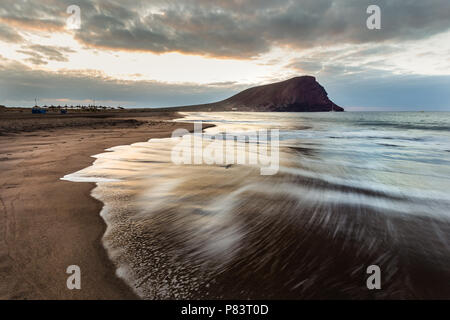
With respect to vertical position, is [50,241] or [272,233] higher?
[50,241]

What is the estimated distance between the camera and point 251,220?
3.65m

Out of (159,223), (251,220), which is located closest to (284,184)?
(251,220)

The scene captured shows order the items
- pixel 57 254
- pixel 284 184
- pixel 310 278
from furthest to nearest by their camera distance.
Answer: pixel 284 184 < pixel 57 254 < pixel 310 278

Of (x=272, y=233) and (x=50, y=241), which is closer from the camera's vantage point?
(x=50, y=241)

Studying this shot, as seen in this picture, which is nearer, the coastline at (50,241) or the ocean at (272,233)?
the coastline at (50,241)

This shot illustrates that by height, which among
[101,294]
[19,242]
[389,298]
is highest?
[19,242]

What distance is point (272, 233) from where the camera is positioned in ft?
10.6

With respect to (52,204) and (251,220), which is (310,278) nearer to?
(251,220)

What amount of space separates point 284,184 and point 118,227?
3895 millimetres

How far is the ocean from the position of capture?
2.23 meters

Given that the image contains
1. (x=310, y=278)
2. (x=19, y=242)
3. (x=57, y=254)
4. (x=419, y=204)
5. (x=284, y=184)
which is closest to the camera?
(x=310, y=278)

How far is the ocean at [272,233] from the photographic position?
2.23 meters

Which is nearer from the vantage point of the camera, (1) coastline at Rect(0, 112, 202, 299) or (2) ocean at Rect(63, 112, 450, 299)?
(1) coastline at Rect(0, 112, 202, 299)

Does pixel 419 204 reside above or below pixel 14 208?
below
